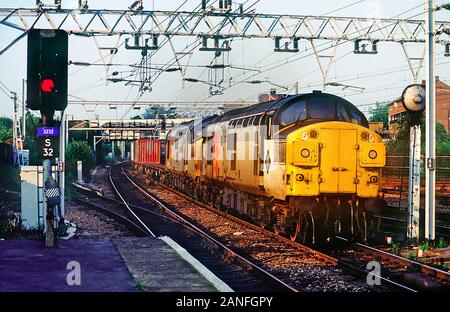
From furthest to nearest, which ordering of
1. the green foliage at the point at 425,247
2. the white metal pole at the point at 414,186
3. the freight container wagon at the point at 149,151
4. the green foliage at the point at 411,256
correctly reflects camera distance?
the freight container wagon at the point at 149,151 → the white metal pole at the point at 414,186 → the green foliage at the point at 425,247 → the green foliage at the point at 411,256

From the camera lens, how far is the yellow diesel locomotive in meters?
14.4

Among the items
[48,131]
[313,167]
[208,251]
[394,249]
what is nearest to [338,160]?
[313,167]

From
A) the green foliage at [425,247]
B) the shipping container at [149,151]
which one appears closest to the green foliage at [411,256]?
the green foliage at [425,247]

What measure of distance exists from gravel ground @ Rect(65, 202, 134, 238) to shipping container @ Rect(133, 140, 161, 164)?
63.9 ft

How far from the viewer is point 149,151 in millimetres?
50375

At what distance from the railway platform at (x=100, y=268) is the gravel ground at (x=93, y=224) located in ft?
11.3

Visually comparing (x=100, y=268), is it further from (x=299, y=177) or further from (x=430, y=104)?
(x=430, y=104)

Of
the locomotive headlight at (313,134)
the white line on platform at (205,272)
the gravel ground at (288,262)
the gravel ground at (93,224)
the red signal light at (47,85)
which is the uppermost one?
the red signal light at (47,85)

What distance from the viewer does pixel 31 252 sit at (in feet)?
41.0

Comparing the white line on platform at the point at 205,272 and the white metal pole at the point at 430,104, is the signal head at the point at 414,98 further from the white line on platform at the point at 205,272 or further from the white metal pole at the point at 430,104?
the white line on platform at the point at 205,272

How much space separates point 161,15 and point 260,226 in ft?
31.4

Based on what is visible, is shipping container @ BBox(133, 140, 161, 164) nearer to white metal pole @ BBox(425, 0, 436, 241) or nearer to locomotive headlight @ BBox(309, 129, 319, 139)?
white metal pole @ BBox(425, 0, 436, 241)

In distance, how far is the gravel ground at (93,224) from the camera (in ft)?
58.9

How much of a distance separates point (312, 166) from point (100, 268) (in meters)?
5.45
